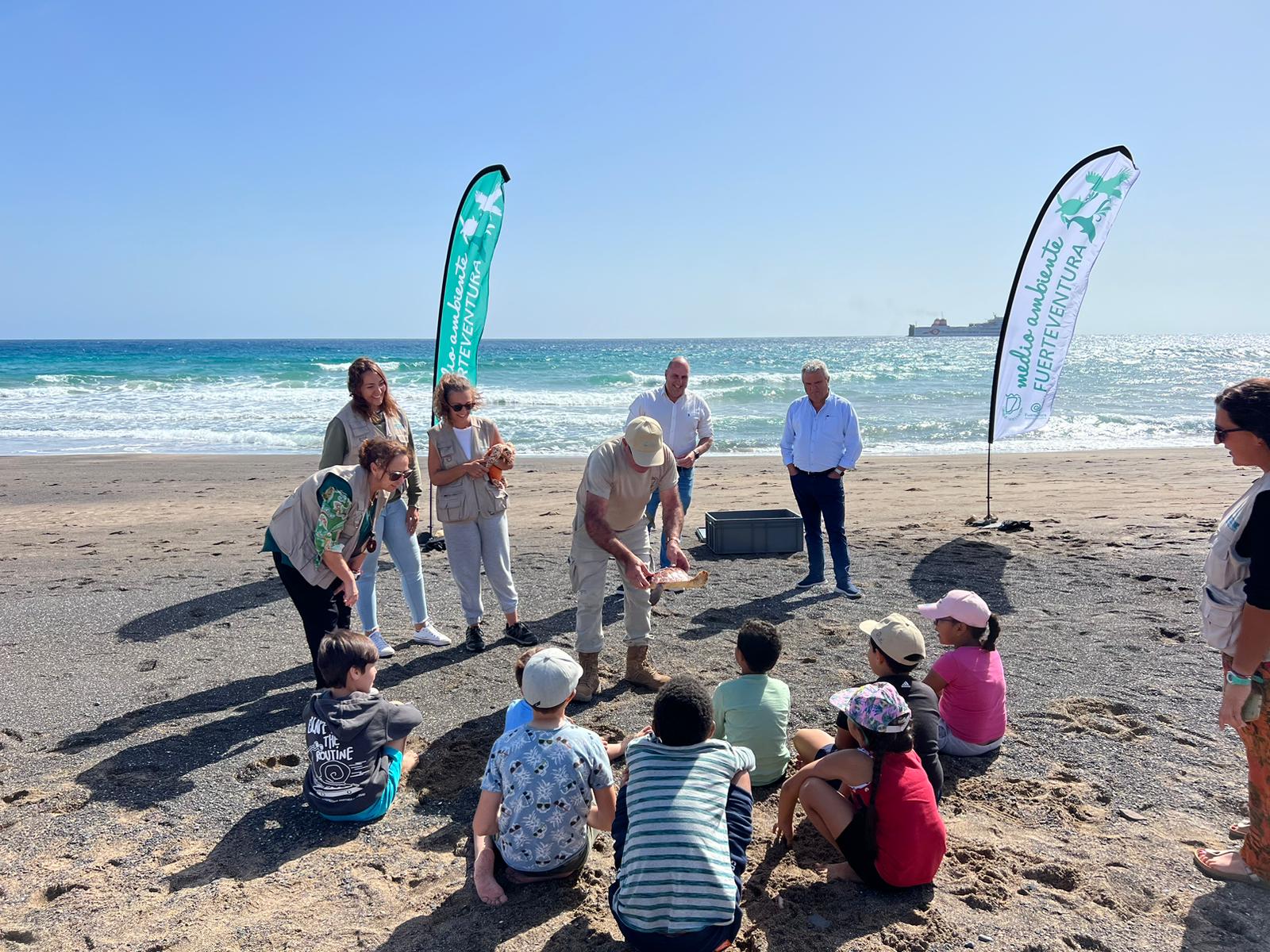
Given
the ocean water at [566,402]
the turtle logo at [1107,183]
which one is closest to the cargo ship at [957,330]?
the ocean water at [566,402]

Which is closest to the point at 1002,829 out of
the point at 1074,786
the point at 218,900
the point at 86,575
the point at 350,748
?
the point at 1074,786

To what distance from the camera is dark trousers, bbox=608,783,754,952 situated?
7.06 feet

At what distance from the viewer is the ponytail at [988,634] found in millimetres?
3363

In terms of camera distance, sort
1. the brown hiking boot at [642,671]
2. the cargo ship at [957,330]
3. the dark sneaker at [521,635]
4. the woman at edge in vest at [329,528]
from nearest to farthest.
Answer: the woman at edge in vest at [329,528] → the brown hiking boot at [642,671] → the dark sneaker at [521,635] → the cargo ship at [957,330]

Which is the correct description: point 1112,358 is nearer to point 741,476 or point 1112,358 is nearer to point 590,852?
point 741,476

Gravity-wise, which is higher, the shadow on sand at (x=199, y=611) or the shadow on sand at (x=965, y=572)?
the shadow on sand at (x=965, y=572)

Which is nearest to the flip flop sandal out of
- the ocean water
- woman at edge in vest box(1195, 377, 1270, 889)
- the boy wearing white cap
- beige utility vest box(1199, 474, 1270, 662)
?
woman at edge in vest box(1195, 377, 1270, 889)

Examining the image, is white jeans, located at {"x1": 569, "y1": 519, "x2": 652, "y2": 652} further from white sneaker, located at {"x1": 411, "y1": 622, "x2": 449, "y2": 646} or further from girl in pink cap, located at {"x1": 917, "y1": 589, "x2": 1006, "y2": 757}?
girl in pink cap, located at {"x1": 917, "y1": 589, "x2": 1006, "y2": 757}

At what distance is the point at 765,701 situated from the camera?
3.18 meters

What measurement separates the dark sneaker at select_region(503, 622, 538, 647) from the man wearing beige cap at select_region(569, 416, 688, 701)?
735 mm

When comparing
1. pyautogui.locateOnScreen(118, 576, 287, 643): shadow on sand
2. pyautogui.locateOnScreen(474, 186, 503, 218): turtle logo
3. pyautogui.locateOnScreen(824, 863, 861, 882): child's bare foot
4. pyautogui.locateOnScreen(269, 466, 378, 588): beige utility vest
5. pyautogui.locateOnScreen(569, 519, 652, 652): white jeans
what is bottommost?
pyautogui.locateOnScreen(824, 863, 861, 882): child's bare foot

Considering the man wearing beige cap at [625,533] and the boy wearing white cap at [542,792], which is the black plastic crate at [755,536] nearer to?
the man wearing beige cap at [625,533]

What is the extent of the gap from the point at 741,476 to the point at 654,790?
31.4ft

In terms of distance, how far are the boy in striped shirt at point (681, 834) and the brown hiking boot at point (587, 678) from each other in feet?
5.57
